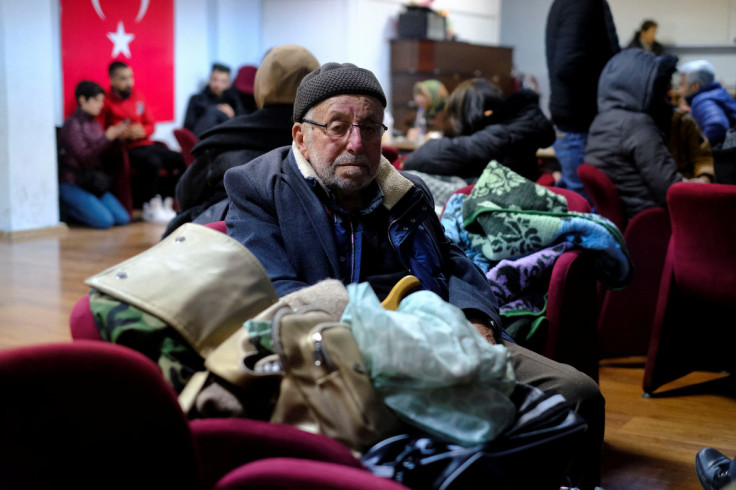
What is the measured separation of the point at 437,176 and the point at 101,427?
279cm

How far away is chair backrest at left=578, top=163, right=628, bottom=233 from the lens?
355cm

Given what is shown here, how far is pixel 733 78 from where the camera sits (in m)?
11.2

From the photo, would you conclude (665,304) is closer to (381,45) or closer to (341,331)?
(341,331)

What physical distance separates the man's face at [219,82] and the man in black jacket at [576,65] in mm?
5039

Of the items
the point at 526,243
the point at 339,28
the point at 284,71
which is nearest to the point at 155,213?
the point at 339,28

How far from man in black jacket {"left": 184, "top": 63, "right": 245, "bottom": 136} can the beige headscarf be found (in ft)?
17.9

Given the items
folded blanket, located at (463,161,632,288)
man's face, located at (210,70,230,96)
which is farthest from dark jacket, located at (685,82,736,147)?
man's face, located at (210,70,230,96)

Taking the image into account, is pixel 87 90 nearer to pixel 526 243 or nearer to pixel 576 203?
pixel 576 203

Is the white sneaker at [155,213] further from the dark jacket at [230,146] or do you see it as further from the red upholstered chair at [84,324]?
the red upholstered chair at [84,324]

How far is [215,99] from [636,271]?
6.13 meters

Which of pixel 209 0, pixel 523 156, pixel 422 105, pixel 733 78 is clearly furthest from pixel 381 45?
pixel 523 156

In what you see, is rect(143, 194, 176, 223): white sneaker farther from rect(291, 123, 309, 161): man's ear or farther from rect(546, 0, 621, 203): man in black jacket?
rect(291, 123, 309, 161): man's ear

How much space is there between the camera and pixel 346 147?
6.48ft

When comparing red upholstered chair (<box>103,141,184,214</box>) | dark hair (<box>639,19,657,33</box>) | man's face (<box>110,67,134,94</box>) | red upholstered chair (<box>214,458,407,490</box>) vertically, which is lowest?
red upholstered chair (<box>103,141,184,214</box>)
